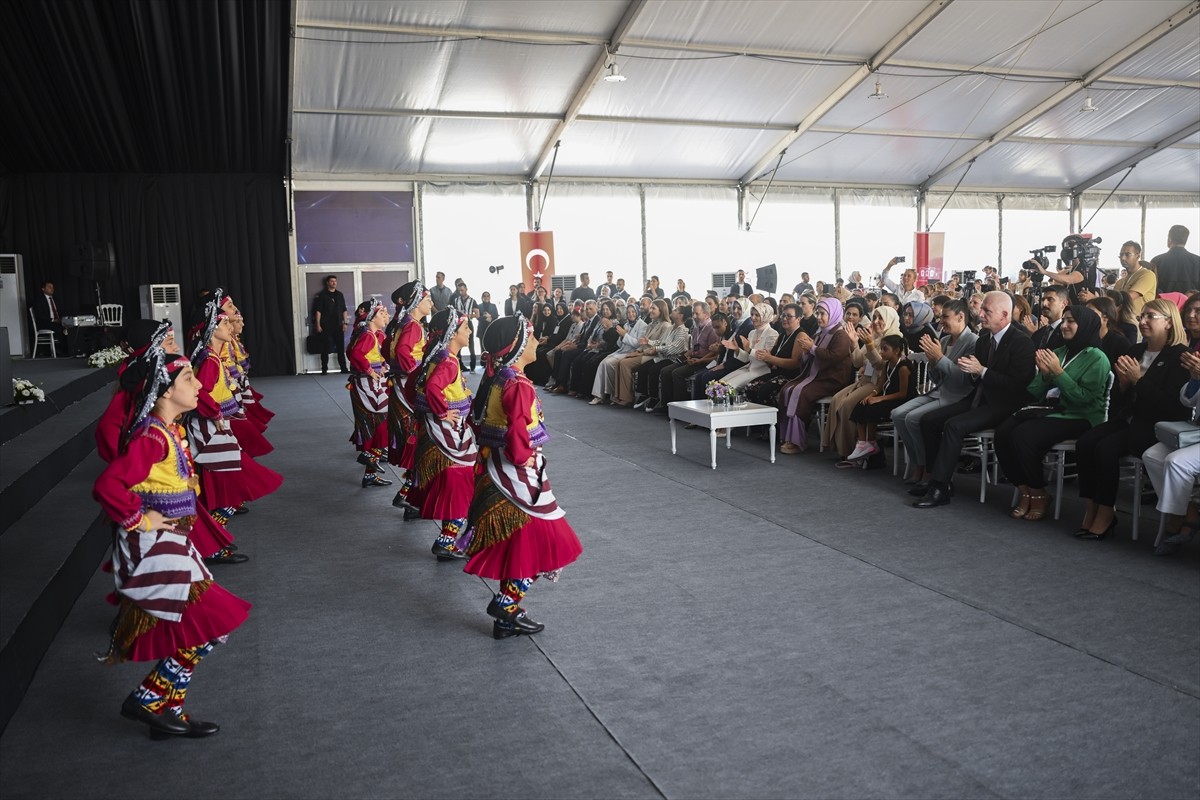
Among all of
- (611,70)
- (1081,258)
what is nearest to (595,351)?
(611,70)

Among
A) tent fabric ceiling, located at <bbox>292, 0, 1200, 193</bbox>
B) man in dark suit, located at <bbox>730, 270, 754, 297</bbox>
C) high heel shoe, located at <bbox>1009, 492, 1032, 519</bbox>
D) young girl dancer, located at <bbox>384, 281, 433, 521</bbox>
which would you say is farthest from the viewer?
man in dark suit, located at <bbox>730, 270, 754, 297</bbox>

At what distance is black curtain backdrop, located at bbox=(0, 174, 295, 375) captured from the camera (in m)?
14.4

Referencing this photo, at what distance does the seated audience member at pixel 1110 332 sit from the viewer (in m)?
5.18

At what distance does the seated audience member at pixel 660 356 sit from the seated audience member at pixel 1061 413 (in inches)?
196

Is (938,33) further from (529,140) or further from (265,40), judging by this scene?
(265,40)

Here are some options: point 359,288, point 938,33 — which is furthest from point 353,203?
point 938,33

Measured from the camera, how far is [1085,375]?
5055 millimetres

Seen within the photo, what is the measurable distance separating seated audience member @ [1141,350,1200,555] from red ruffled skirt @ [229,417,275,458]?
17.5ft

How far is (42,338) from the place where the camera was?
14086mm

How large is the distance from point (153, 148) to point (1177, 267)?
45.1ft

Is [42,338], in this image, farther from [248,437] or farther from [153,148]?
[248,437]

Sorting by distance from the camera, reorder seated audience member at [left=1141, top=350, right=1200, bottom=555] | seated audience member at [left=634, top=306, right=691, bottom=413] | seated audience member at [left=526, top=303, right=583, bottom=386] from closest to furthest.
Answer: seated audience member at [left=1141, top=350, right=1200, bottom=555]
seated audience member at [left=634, top=306, right=691, bottom=413]
seated audience member at [left=526, top=303, right=583, bottom=386]

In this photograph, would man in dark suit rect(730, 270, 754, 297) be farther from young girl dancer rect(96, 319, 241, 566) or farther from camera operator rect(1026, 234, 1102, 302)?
young girl dancer rect(96, 319, 241, 566)

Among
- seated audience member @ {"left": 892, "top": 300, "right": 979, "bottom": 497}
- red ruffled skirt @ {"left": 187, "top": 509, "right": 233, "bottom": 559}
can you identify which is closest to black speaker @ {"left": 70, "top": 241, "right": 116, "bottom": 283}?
red ruffled skirt @ {"left": 187, "top": 509, "right": 233, "bottom": 559}
